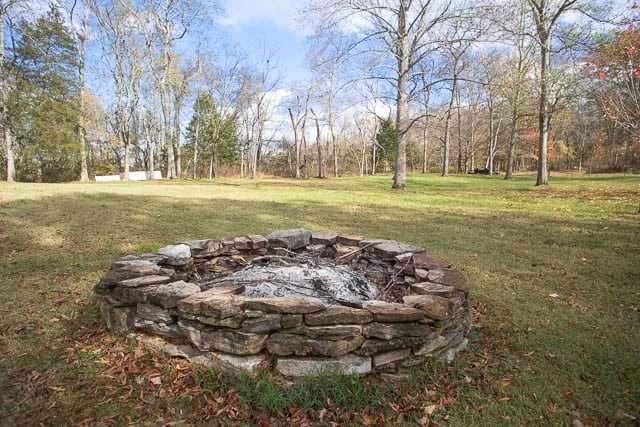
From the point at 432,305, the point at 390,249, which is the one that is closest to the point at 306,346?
the point at 432,305

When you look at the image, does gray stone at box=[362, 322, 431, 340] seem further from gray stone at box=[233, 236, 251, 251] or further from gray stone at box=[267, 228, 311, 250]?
gray stone at box=[233, 236, 251, 251]

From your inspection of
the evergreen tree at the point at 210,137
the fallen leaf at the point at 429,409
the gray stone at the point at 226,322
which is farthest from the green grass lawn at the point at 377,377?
the evergreen tree at the point at 210,137

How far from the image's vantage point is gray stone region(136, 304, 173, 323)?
254cm

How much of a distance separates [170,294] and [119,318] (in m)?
0.69

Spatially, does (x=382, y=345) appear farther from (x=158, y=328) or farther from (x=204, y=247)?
(x=204, y=247)

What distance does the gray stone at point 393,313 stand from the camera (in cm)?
229

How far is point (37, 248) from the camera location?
Result: 4.73 m

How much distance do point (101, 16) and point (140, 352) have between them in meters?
25.0

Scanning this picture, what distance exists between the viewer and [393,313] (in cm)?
229

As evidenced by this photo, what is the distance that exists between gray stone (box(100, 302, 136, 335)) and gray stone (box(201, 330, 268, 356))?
886 millimetres

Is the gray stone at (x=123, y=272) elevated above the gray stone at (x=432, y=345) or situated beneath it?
elevated above

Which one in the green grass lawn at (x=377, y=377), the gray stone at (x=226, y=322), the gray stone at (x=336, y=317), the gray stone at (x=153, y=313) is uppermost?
the gray stone at (x=336, y=317)

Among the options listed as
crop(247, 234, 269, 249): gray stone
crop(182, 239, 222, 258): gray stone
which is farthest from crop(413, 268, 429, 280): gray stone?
crop(182, 239, 222, 258): gray stone

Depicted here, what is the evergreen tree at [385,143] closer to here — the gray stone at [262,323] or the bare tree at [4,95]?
the bare tree at [4,95]
